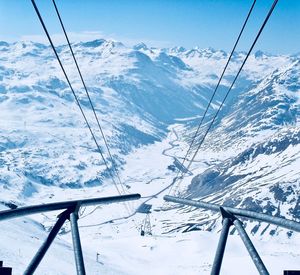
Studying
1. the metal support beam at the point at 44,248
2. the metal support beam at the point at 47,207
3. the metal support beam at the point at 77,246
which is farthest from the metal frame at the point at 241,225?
the metal support beam at the point at 44,248

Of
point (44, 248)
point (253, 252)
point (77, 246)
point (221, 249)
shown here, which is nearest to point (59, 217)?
point (44, 248)

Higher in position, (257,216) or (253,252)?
(257,216)

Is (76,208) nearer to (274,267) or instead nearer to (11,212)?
(11,212)

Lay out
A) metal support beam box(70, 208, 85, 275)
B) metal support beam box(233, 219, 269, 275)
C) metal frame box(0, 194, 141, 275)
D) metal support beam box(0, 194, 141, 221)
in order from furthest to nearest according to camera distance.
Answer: metal support beam box(0, 194, 141, 221) → metal frame box(0, 194, 141, 275) → metal support beam box(70, 208, 85, 275) → metal support beam box(233, 219, 269, 275)

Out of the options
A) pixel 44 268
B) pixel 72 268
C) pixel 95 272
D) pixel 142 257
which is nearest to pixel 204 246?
pixel 142 257

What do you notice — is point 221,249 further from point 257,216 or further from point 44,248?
point 44,248

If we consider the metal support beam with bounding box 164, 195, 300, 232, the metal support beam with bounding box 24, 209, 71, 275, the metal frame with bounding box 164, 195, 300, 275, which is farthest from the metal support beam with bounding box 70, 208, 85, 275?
the metal support beam with bounding box 164, 195, 300, 232

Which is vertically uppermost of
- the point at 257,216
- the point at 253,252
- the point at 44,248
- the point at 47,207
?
the point at 47,207

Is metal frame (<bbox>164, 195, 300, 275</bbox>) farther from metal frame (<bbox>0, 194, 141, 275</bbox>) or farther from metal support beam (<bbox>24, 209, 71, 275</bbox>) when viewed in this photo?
metal support beam (<bbox>24, 209, 71, 275</bbox>)
